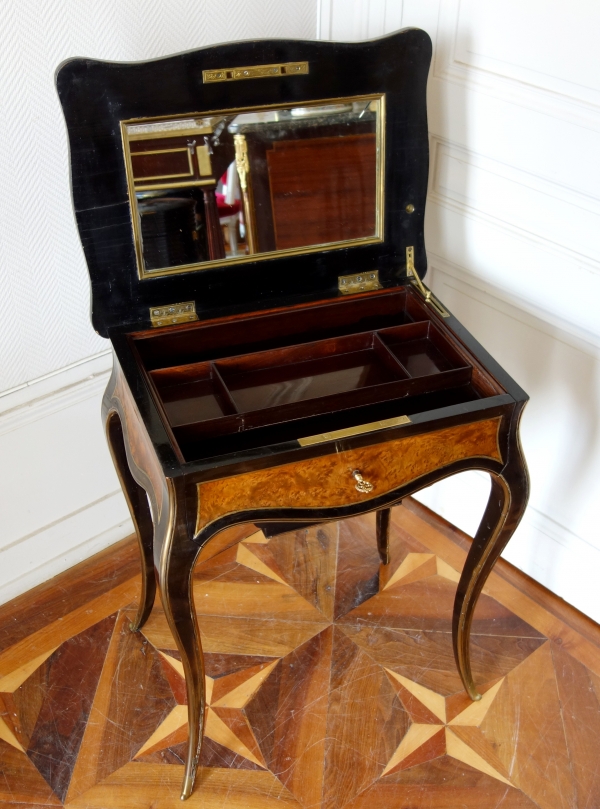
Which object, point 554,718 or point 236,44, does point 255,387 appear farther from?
point 554,718

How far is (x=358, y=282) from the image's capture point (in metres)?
1.29

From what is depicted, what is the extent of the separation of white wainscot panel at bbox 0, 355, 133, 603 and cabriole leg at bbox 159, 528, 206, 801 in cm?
59

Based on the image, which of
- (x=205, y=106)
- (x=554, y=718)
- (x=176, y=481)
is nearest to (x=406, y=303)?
(x=205, y=106)

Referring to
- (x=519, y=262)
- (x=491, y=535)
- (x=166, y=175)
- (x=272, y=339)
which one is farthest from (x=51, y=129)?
(x=491, y=535)

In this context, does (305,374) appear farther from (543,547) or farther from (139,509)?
(543,547)

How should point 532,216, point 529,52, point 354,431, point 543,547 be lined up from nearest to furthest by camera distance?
point 354,431 < point 529,52 < point 532,216 < point 543,547

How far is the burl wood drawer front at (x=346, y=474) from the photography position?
39.1 inches

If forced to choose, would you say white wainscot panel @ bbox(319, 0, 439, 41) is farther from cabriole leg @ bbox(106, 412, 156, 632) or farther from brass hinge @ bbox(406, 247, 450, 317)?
cabriole leg @ bbox(106, 412, 156, 632)

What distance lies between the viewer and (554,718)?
4.59 feet

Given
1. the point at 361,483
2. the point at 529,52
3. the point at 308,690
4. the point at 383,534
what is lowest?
the point at 308,690

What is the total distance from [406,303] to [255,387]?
32cm

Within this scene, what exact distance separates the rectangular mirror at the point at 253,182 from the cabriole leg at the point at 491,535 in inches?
18.1

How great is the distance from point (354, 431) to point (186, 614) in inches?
13.8

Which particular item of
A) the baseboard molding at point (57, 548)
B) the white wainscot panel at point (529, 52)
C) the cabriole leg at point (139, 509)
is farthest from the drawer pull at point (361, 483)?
the baseboard molding at point (57, 548)
